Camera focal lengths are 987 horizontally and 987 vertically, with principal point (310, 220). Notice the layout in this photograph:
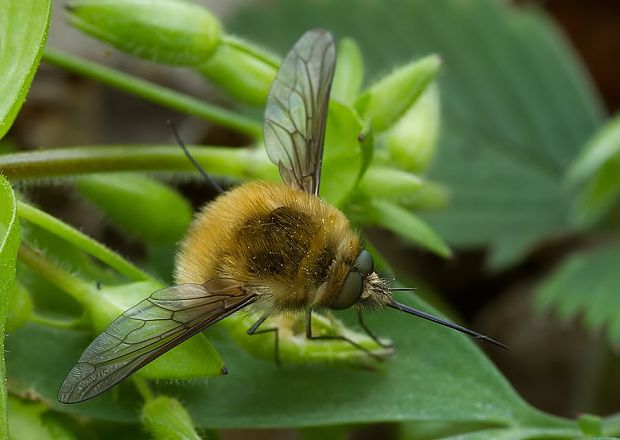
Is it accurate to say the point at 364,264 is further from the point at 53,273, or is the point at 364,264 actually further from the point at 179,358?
the point at 53,273

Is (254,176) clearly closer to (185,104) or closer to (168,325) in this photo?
(185,104)

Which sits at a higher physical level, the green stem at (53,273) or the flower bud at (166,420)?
the green stem at (53,273)

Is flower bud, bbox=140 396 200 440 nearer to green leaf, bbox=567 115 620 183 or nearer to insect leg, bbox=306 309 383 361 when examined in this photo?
insect leg, bbox=306 309 383 361

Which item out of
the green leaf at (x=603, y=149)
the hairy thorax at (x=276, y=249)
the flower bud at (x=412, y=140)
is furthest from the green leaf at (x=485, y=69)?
the hairy thorax at (x=276, y=249)

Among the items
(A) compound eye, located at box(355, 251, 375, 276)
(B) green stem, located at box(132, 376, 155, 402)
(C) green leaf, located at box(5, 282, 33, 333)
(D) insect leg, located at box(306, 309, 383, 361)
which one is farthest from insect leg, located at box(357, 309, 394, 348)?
(C) green leaf, located at box(5, 282, 33, 333)

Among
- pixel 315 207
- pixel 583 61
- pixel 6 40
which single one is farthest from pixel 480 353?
pixel 583 61

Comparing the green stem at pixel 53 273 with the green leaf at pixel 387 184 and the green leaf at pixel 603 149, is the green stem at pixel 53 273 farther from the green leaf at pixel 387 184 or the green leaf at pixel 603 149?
the green leaf at pixel 603 149
